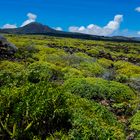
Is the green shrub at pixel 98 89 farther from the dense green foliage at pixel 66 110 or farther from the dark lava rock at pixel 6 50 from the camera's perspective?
the dark lava rock at pixel 6 50

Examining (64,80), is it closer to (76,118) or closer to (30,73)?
(30,73)

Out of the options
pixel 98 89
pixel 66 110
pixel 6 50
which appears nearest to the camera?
pixel 66 110

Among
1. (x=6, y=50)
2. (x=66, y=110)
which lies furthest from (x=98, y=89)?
(x=6, y=50)

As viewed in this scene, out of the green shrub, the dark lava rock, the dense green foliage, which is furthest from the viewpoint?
the dark lava rock

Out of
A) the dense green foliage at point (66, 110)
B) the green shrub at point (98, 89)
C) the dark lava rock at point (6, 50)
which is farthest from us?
the dark lava rock at point (6, 50)

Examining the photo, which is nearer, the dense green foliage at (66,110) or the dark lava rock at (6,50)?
the dense green foliage at (66,110)

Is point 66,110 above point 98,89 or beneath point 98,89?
above

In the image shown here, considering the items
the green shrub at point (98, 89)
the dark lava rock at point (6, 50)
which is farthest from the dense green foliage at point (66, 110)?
the dark lava rock at point (6, 50)

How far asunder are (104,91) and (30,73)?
13.6ft

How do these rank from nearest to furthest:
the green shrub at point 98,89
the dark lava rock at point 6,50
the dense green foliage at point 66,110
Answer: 1. the dense green foliage at point 66,110
2. the green shrub at point 98,89
3. the dark lava rock at point 6,50

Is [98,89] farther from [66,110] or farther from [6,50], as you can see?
[6,50]

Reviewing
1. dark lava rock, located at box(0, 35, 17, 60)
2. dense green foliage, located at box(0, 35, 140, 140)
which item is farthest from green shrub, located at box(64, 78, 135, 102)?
dark lava rock, located at box(0, 35, 17, 60)

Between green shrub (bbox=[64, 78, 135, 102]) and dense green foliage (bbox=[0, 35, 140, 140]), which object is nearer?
dense green foliage (bbox=[0, 35, 140, 140])

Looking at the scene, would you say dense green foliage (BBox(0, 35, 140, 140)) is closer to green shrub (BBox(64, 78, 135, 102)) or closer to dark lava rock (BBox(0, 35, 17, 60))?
green shrub (BBox(64, 78, 135, 102))
